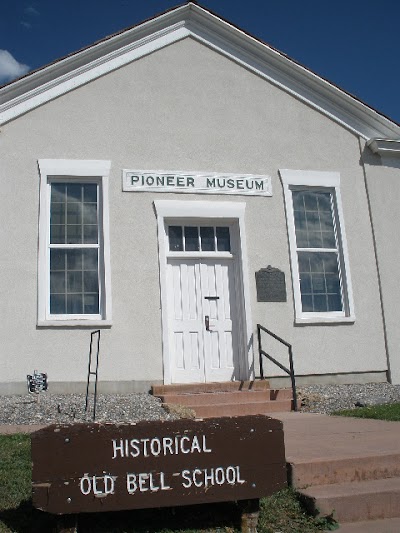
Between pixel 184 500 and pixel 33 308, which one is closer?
pixel 184 500

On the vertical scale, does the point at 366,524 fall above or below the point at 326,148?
below

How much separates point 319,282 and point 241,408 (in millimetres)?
3312

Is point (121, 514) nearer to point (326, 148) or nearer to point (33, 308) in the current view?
point (33, 308)

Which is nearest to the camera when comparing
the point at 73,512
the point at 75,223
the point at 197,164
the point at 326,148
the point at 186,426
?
the point at 73,512

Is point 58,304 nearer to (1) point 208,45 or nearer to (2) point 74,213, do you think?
(2) point 74,213

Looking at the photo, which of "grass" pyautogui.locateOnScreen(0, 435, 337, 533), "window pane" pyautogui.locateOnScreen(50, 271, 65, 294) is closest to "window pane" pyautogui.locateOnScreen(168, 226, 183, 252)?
"window pane" pyautogui.locateOnScreen(50, 271, 65, 294)

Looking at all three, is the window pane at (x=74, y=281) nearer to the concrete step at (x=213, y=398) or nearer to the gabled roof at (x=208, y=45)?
the concrete step at (x=213, y=398)

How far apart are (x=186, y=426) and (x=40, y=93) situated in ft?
26.9

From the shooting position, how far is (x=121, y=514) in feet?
14.1

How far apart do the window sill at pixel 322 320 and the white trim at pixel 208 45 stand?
3.87 m

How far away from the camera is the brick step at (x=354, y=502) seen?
429cm

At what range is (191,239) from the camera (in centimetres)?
1067

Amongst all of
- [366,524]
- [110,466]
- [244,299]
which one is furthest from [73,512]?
[244,299]

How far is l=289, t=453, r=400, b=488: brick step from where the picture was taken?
466 cm
